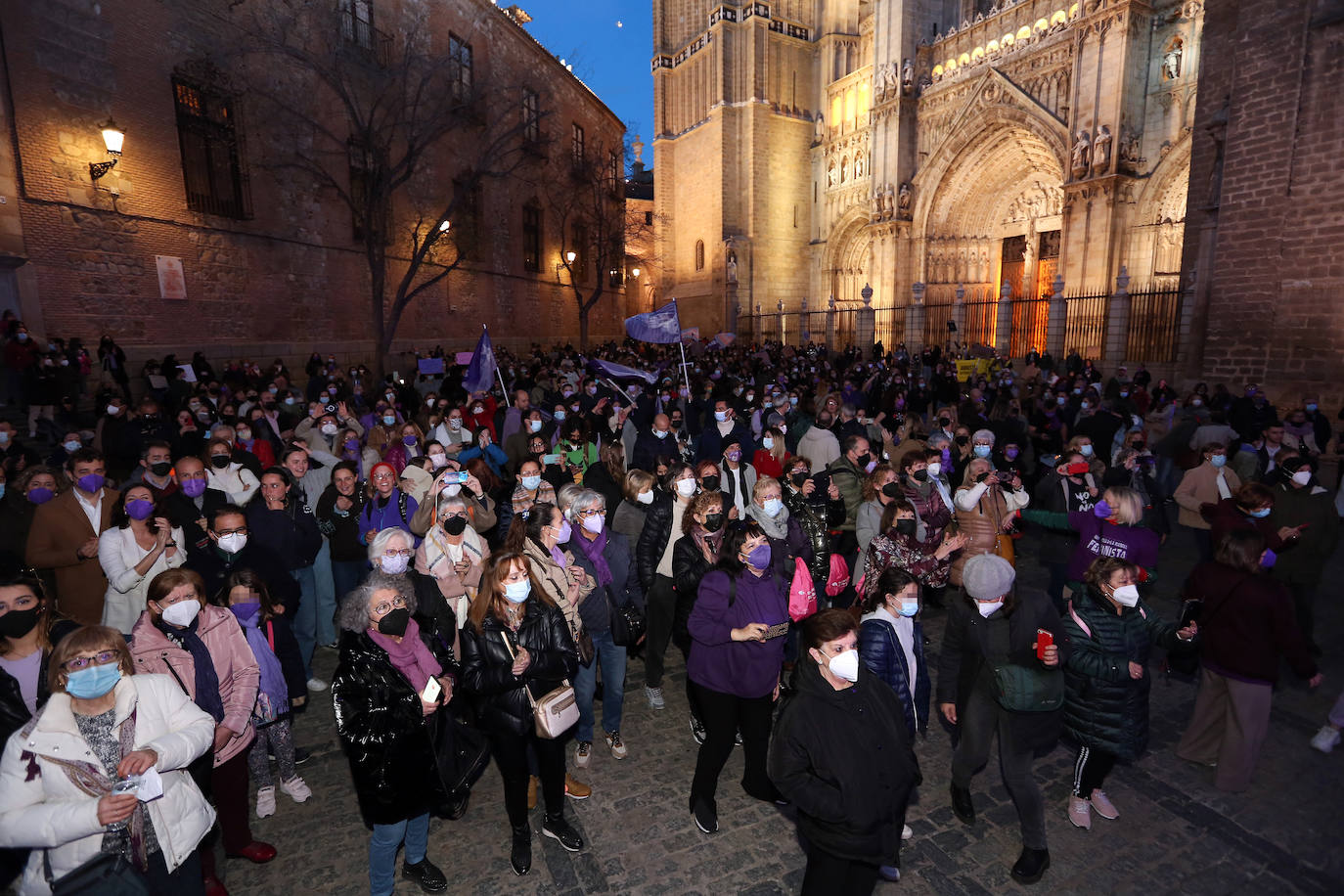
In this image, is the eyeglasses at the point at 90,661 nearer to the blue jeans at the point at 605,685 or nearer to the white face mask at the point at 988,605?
the blue jeans at the point at 605,685

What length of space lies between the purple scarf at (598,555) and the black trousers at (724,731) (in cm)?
99

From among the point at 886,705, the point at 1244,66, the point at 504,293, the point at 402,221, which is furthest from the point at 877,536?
the point at 504,293

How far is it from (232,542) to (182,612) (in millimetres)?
1192

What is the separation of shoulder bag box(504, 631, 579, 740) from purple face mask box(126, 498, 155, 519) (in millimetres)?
3093

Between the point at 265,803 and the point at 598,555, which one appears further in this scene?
the point at 598,555

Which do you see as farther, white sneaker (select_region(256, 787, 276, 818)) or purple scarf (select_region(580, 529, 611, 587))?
purple scarf (select_region(580, 529, 611, 587))

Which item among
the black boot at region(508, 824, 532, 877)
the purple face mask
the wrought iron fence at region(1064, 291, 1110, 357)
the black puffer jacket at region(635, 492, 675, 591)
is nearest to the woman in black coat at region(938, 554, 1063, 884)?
the black puffer jacket at region(635, 492, 675, 591)

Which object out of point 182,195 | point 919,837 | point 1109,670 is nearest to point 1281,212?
point 1109,670

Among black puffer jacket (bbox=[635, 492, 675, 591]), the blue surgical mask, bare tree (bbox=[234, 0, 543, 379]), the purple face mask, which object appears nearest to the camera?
the blue surgical mask

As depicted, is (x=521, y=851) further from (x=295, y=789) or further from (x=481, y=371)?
(x=481, y=371)

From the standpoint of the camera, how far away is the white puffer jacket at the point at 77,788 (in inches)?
93.2

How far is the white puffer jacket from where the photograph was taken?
93.2 inches

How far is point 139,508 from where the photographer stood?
455cm

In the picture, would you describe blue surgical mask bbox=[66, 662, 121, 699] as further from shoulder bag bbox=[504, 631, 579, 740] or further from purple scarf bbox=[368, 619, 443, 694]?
shoulder bag bbox=[504, 631, 579, 740]
